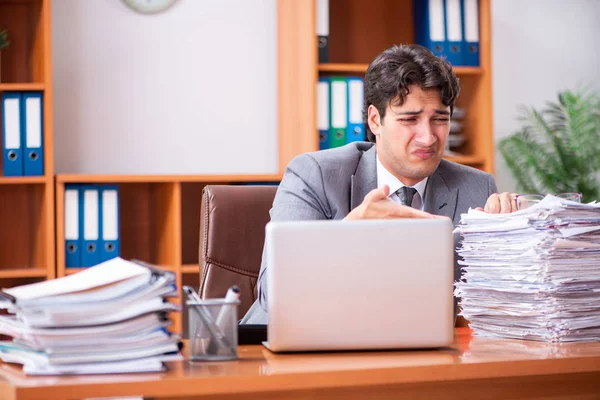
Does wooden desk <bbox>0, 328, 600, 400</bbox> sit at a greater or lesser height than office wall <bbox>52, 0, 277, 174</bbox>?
lesser

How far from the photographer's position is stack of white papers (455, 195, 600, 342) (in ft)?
4.70

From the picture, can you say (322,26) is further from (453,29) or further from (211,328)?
(211,328)

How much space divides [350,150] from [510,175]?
6.78ft

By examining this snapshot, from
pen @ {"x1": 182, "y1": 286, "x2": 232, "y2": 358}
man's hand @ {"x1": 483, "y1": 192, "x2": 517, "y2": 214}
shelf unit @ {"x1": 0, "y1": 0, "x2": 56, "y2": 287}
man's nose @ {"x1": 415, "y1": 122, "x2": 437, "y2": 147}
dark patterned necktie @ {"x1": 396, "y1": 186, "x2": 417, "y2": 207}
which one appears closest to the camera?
pen @ {"x1": 182, "y1": 286, "x2": 232, "y2": 358}

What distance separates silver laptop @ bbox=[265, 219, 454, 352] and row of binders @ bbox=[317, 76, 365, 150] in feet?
6.93

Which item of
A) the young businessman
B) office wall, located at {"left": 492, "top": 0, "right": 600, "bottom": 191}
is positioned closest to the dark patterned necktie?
the young businessman

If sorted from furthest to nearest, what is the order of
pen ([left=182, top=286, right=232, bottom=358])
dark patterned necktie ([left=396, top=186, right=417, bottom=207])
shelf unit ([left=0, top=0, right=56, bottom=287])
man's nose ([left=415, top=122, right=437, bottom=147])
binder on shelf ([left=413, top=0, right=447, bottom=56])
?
binder on shelf ([left=413, top=0, right=447, bottom=56]) → shelf unit ([left=0, top=0, right=56, bottom=287]) → dark patterned necktie ([left=396, top=186, right=417, bottom=207]) → man's nose ([left=415, top=122, right=437, bottom=147]) → pen ([left=182, top=286, right=232, bottom=358])

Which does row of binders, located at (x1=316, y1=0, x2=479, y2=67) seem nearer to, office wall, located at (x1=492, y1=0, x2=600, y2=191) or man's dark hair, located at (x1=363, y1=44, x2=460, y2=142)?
office wall, located at (x1=492, y1=0, x2=600, y2=191)

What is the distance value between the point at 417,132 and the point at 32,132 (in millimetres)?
1696

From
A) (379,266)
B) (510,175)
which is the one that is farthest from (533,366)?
(510,175)

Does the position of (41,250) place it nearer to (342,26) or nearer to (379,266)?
(342,26)

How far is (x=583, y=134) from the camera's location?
3816mm

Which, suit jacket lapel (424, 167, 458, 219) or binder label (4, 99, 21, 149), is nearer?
suit jacket lapel (424, 167, 458, 219)

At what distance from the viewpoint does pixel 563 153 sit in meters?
3.82
